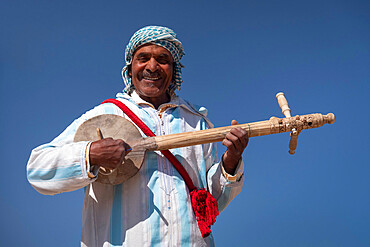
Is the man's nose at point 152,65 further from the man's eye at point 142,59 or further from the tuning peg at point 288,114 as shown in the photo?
the tuning peg at point 288,114

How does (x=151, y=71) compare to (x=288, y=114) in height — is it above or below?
above

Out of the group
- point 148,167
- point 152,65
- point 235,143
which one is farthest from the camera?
point 152,65

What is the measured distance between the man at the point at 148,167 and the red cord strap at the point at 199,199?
4 cm

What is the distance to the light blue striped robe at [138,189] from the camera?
2684mm

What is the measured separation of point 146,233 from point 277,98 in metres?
1.24

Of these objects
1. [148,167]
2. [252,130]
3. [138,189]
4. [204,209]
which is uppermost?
[252,130]

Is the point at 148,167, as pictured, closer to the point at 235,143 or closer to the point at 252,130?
the point at 235,143

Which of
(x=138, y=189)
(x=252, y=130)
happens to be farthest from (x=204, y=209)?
(x=252, y=130)

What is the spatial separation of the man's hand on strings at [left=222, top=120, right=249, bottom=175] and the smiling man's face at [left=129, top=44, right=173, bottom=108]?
2.17 ft

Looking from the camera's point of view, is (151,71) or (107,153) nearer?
(107,153)

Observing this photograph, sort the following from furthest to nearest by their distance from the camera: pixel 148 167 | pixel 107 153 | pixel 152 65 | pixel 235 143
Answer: pixel 152 65 → pixel 148 167 → pixel 235 143 → pixel 107 153

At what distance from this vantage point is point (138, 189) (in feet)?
9.46

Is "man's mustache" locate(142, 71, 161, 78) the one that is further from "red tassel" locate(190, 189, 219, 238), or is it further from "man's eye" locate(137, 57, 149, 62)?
"red tassel" locate(190, 189, 219, 238)

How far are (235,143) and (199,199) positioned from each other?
1.52ft
